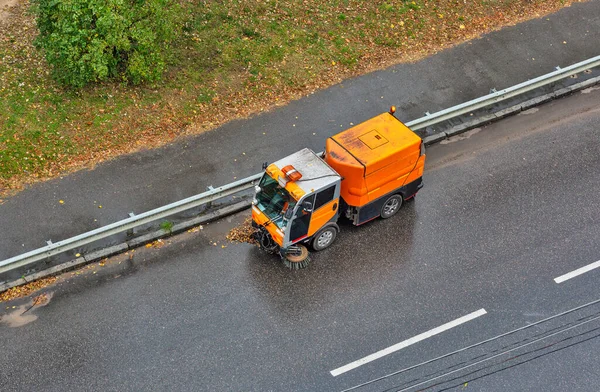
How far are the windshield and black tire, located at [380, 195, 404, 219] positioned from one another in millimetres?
2263

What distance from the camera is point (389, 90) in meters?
17.6

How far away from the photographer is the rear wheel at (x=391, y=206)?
14.5 m

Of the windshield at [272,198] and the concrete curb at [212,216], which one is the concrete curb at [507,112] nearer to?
the concrete curb at [212,216]

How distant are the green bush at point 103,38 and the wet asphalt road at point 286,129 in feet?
7.79

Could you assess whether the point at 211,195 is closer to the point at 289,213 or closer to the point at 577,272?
the point at 289,213

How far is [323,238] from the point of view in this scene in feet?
46.1

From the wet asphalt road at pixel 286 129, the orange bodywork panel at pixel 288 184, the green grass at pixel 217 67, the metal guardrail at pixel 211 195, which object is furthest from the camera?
the green grass at pixel 217 67

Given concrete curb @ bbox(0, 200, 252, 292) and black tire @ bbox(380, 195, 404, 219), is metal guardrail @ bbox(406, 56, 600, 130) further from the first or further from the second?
concrete curb @ bbox(0, 200, 252, 292)

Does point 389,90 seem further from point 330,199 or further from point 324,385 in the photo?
point 324,385

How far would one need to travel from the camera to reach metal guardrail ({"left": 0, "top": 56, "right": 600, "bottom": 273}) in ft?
43.8

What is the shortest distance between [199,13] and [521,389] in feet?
42.0

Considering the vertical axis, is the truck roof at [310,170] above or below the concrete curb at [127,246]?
above

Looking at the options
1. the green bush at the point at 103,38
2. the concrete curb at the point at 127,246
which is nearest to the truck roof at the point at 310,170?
the concrete curb at the point at 127,246

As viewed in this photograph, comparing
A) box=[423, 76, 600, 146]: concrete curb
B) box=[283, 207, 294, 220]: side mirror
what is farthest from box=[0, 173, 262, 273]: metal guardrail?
box=[423, 76, 600, 146]: concrete curb
